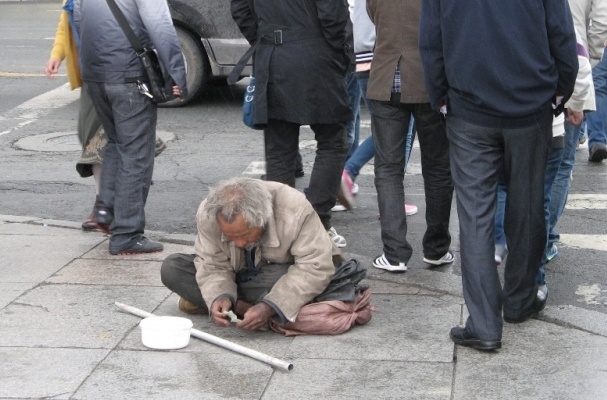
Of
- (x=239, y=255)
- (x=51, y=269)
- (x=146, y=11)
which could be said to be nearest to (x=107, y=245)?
(x=51, y=269)

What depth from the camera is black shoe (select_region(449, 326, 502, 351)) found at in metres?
4.81

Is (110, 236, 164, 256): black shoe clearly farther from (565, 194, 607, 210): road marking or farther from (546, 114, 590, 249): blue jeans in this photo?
(565, 194, 607, 210): road marking

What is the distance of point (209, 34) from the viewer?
38.0 ft

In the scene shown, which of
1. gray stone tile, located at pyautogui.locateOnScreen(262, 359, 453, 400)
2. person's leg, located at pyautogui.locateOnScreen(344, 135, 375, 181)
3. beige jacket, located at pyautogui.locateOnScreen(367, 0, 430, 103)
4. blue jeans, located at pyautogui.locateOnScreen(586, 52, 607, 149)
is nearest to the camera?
gray stone tile, located at pyautogui.locateOnScreen(262, 359, 453, 400)

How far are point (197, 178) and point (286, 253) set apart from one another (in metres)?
3.96

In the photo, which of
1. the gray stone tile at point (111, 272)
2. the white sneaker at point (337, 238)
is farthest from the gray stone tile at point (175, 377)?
the white sneaker at point (337, 238)

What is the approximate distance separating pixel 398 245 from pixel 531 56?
171cm

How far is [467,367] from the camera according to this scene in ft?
15.3

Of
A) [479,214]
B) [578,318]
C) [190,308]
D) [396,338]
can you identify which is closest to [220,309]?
[190,308]

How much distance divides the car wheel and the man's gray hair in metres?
7.04

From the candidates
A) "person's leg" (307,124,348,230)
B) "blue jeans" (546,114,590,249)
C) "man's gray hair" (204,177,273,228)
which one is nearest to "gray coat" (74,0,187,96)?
"person's leg" (307,124,348,230)

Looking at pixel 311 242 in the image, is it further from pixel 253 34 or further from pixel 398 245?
pixel 253 34

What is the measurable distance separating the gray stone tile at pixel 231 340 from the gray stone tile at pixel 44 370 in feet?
0.65

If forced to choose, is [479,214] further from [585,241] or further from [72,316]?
[585,241]
